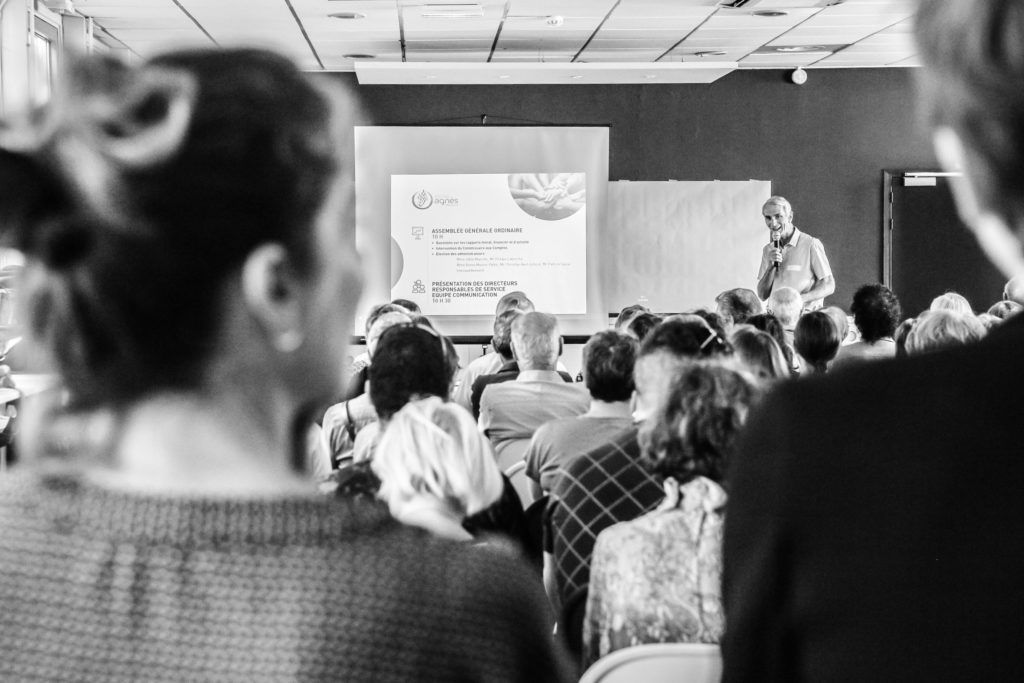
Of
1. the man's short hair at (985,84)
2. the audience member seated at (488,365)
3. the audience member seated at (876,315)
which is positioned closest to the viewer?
the man's short hair at (985,84)

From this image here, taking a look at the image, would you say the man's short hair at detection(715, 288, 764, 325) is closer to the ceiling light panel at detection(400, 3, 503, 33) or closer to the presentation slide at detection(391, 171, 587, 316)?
the ceiling light panel at detection(400, 3, 503, 33)

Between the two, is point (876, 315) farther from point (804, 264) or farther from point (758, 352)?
point (804, 264)

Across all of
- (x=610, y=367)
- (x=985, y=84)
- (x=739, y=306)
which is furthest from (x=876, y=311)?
(x=985, y=84)

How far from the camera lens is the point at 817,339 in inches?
176

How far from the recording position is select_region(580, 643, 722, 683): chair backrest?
1.75 metres

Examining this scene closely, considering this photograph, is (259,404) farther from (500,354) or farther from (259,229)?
(500,354)

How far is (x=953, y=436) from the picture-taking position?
2.29ft

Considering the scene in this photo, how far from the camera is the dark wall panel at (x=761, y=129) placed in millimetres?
11242

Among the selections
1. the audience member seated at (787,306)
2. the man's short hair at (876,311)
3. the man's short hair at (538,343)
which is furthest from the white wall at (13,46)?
the man's short hair at (876,311)

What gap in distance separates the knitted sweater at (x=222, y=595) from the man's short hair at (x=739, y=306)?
462 cm

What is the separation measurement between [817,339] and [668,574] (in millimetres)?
2584

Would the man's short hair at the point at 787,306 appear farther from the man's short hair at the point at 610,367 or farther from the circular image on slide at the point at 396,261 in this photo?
the circular image on slide at the point at 396,261

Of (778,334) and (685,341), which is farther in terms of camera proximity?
(778,334)

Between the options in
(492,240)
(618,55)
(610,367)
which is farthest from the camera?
(618,55)
